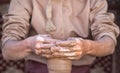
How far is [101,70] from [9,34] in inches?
48.7

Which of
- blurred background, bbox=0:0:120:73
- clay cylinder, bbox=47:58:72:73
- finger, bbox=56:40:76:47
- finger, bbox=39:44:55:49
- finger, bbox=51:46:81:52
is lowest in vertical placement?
blurred background, bbox=0:0:120:73

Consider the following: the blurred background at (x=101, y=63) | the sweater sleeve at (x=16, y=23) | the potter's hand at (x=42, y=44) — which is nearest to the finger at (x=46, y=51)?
the potter's hand at (x=42, y=44)

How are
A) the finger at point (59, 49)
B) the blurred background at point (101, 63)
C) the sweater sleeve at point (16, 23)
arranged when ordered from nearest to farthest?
the finger at point (59, 49)
the sweater sleeve at point (16, 23)
the blurred background at point (101, 63)

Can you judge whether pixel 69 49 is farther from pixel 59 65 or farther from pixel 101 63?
pixel 101 63

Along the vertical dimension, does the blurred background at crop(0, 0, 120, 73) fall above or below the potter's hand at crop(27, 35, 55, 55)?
below

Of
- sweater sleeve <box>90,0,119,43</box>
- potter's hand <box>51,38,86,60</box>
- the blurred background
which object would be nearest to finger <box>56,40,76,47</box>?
potter's hand <box>51,38,86,60</box>

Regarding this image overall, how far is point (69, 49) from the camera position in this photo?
1.74 m

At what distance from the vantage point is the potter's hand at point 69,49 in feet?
5.69

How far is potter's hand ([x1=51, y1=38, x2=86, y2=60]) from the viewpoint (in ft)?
5.69

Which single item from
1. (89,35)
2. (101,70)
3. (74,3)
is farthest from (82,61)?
(101,70)

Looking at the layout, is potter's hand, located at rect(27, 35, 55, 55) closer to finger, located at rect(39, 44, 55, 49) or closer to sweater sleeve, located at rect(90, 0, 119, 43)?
finger, located at rect(39, 44, 55, 49)

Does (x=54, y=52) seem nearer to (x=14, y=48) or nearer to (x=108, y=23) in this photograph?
(x=14, y=48)

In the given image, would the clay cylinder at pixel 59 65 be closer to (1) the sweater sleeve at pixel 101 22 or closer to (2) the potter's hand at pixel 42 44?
(2) the potter's hand at pixel 42 44

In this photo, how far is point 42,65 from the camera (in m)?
2.02
